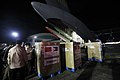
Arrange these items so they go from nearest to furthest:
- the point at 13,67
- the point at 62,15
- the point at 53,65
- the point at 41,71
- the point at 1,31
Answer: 1. the point at 13,67
2. the point at 41,71
3. the point at 53,65
4. the point at 62,15
5. the point at 1,31

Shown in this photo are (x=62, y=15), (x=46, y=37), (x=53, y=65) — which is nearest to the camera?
(x=53, y=65)

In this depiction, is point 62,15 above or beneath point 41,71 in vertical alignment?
above

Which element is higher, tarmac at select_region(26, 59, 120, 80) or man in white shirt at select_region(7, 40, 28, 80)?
man in white shirt at select_region(7, 40, 28, 80)

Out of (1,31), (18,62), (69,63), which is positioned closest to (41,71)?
(18,62)

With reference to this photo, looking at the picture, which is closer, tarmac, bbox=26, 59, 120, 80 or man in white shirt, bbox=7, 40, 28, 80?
man in white shirt, bbox=7, 40, 28, 80

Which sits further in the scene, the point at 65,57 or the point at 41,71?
the point at 65,57

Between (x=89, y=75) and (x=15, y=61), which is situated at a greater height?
(x=15, y=61)

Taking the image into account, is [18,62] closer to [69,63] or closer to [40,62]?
[40,62]

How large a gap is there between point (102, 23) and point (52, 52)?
19.0m

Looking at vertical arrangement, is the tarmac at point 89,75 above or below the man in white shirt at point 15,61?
below

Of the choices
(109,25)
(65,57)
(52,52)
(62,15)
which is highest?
(109,25)

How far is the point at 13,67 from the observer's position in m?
2.60

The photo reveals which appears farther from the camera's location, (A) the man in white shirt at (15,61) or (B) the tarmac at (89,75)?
(B) the tarmac at (89,75)

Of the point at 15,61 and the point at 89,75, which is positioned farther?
the point at 89,75
